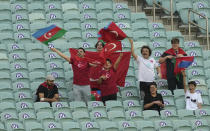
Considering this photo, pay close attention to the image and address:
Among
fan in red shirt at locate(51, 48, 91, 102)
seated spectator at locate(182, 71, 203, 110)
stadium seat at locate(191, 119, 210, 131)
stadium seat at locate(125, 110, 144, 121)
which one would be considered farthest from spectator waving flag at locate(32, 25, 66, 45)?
stadium seat at locate(191, 119, 210, 131)

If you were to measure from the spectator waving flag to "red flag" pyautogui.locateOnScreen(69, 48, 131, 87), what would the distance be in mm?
445

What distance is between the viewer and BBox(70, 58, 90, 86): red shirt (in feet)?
72.5

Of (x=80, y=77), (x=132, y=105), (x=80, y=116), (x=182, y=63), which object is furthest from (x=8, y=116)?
(x=182, y=63)

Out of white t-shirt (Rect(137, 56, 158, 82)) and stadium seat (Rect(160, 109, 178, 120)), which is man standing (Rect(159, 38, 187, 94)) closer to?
white t-shirt (Rect(137, 56, 158, 82))

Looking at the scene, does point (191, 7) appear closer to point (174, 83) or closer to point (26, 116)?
point (174, 83)

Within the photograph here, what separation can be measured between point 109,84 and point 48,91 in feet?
4.22

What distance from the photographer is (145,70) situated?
22531 millimetres

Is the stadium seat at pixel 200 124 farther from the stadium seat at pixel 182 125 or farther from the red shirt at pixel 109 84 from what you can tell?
the red shirt at pixel 109 84

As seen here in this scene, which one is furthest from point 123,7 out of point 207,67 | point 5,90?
point 5,90

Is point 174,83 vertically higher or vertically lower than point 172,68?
lower

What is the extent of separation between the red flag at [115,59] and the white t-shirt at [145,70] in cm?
33

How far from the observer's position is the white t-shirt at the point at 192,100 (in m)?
22.3

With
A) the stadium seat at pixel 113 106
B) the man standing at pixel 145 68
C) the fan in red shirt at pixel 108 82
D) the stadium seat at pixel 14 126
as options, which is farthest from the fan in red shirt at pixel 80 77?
the stadium seat at pixel 14 126

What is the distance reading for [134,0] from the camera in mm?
26422
